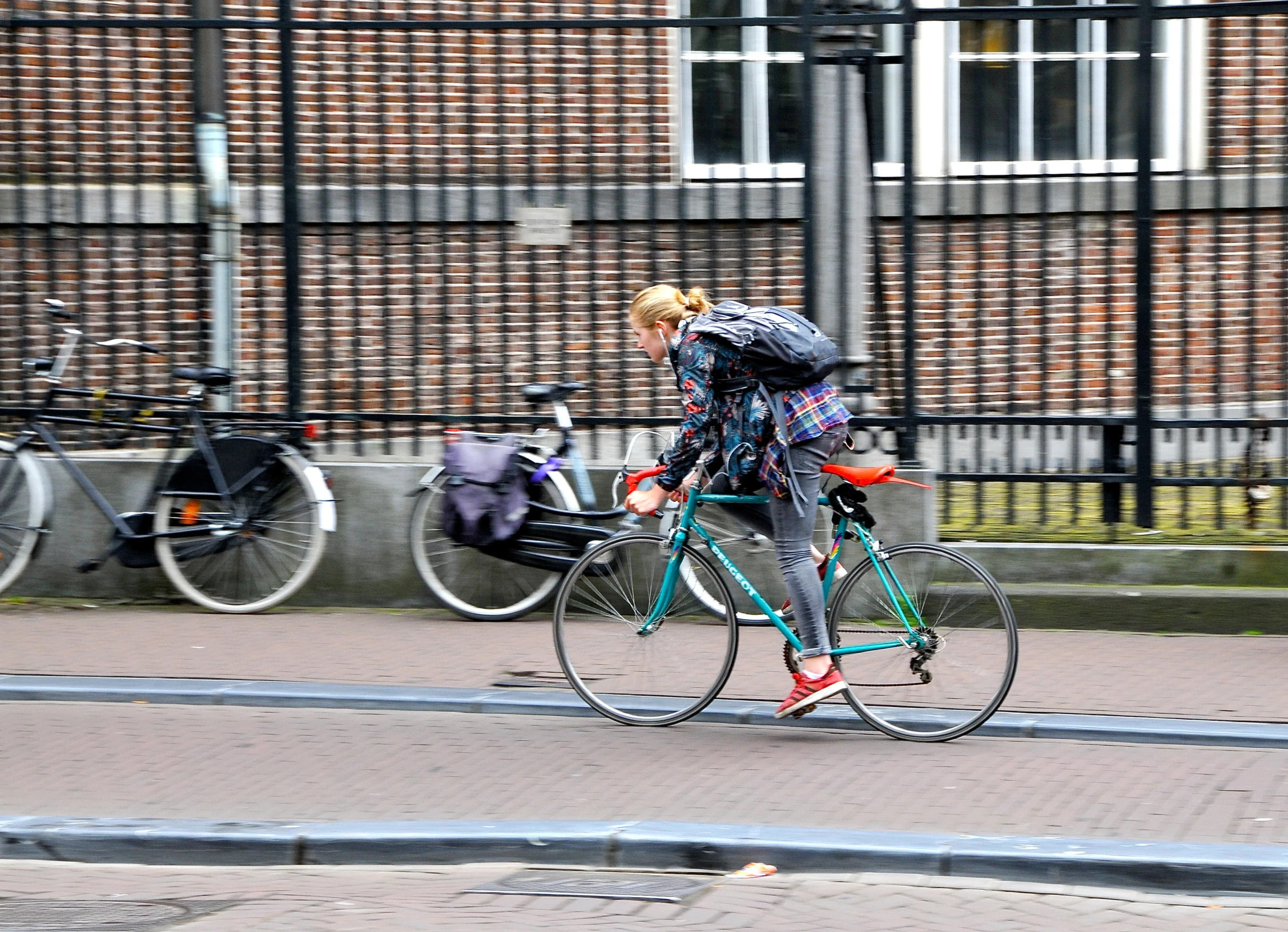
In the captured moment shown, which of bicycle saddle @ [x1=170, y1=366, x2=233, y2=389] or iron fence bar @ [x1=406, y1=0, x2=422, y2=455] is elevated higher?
iron fence bar @ [x1=406, y1=0, x2=422, y2=455]

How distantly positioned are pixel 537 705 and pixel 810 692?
1.14 metres

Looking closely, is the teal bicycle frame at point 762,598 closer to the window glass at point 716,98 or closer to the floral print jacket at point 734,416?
the floral print jacket at point 734,416

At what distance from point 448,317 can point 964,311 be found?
269cm

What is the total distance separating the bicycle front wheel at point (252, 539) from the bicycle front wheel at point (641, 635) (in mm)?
2369

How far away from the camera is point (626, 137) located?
26.4ft

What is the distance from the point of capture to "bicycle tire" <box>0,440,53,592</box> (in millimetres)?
8125

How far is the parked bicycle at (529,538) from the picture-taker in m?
7.76

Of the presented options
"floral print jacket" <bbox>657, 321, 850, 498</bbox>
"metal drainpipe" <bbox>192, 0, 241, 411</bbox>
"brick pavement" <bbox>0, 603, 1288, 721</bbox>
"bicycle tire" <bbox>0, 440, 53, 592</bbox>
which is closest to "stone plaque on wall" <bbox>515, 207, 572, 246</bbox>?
"metal drainpipe" <bbox>192, 0, 241, 411</bbox>

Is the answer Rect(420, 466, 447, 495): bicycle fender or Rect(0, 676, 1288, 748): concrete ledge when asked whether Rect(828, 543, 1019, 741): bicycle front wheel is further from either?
Rect(420, 466, 447, 495): bicycle fender

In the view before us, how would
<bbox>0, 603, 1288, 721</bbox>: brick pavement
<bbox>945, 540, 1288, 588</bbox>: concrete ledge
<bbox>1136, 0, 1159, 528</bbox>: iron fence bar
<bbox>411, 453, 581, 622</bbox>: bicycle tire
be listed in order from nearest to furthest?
<bbox>0, 603, 1288, 721</bbox>: brick pavement → <bbox>945, 540, 1288, 588</bbox>: concrete ledge → <bbox>1136, 0, 1159, 528</bbox>: iron fence bar → <bbox>411, 453, 581, 622</bbox>: bicycle tire

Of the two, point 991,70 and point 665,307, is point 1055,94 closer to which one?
point 991,70

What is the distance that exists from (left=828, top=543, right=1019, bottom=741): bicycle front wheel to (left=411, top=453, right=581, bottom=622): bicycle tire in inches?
93.4

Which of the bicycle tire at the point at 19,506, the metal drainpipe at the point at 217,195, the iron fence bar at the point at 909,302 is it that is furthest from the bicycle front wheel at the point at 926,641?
the bicycle tire at the point at 19,506

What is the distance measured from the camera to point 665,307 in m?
6.00
